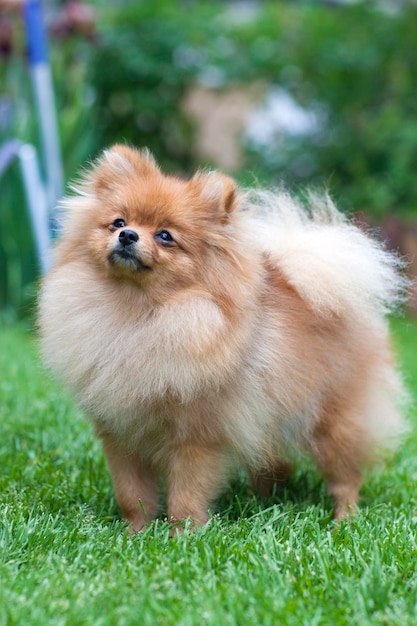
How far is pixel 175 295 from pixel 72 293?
1.40ft

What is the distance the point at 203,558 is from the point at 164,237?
3.80 feet

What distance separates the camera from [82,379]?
3.08 metres

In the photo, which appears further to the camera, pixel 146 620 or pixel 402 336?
pixel 402 336

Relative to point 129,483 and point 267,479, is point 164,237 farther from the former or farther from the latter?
point 267,479

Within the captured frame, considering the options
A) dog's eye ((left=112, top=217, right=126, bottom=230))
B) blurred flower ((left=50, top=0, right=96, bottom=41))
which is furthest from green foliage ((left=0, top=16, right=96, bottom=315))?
dog's eye ((left=112, top=217, right=126, bottom=230))

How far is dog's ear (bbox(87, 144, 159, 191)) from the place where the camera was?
3131mm

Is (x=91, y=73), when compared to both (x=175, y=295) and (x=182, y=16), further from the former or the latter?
(x=175, y=295)

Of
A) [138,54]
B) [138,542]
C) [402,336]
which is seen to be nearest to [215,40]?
[138,54]

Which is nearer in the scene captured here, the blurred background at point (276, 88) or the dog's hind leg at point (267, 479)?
the dog's hind leg at point (267, 479)

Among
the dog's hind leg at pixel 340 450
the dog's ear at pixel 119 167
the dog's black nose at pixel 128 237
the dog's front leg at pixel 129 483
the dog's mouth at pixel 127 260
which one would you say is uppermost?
the dog's ear at pixel 119 167

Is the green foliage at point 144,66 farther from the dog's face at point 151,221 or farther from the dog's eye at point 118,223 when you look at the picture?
the dog's eye at point 118,223

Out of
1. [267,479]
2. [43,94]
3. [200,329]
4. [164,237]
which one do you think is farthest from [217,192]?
[43,94]

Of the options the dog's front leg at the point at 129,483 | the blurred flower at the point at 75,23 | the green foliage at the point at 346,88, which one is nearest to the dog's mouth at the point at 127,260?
the dog's front leg at the point at 129,483

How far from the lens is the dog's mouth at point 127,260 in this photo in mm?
2861
